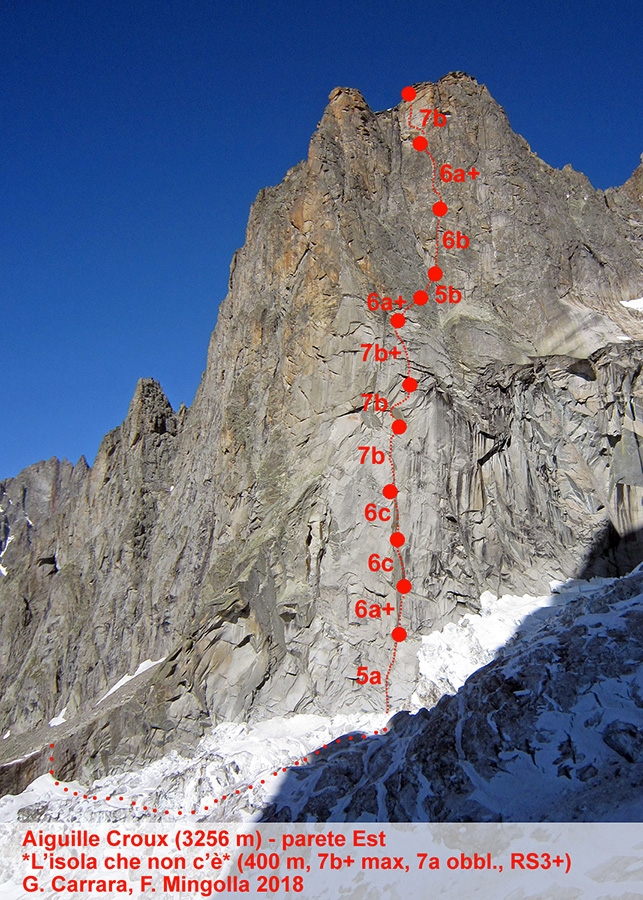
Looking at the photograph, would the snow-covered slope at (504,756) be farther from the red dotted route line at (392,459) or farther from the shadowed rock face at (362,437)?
the shadowed rock face at (362,437)

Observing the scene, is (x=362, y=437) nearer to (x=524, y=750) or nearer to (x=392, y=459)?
(x=392, y=459)

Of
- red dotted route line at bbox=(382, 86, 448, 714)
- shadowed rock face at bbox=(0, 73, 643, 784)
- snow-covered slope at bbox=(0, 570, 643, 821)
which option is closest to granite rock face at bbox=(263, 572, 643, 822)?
Answer: snow-covered slope at bbox=(0, 570, 643, 821)

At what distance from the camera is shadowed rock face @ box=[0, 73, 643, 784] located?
24.3 m

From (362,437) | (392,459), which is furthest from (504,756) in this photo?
(362,437)

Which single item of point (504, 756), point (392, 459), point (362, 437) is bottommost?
point (504, 756)

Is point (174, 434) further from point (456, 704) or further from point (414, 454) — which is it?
point (456, 704)

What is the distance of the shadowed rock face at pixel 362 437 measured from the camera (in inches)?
955

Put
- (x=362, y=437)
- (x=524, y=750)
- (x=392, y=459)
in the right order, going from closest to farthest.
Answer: (x=524, y=750), (x=392, y=459), (x=362, y=437)

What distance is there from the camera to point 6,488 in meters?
122

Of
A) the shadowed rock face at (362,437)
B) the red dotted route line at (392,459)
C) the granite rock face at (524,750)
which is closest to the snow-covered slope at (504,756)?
the granite rock face at (524,750)

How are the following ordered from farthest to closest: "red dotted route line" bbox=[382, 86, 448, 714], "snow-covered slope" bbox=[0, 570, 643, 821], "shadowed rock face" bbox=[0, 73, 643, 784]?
"shadowed rock face" bbox=[0, 73, 643, 784]
"red dotted route line" bbox=[382, 86, 448, 714]
"snow-covered slope" bbox=[0, 570, 643, 821]

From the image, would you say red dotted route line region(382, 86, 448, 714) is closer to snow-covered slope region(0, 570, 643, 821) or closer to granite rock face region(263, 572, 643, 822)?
snow-covered slope region(0, 570, 643, 821)

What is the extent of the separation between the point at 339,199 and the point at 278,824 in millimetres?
27087

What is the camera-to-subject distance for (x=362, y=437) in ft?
87.2
